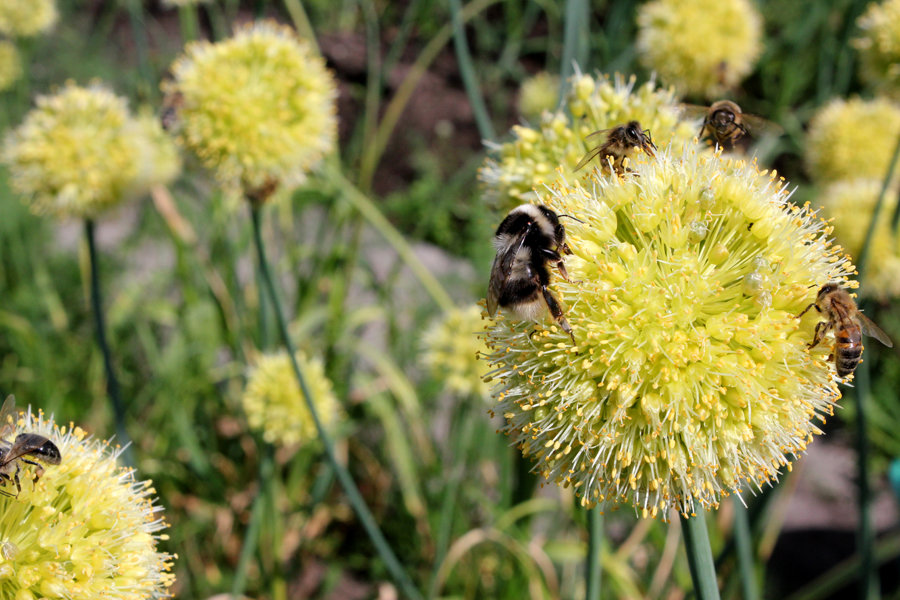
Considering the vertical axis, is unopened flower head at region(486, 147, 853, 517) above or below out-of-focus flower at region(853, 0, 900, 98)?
below

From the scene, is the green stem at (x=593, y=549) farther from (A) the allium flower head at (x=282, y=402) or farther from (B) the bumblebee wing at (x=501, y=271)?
(A) the allium flower head at (x=282, y=402)

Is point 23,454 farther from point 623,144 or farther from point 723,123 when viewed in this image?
point 723,123

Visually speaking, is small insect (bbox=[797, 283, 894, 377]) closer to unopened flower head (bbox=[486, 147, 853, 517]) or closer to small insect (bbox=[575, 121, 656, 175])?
Answer: unopened flower head (bbox=[486, 147, 853, 517])

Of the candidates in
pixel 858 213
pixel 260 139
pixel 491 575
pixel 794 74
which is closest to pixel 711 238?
pixel 260 139

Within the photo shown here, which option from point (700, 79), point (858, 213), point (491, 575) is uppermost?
point (700, 79)

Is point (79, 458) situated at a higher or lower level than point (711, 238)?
lower

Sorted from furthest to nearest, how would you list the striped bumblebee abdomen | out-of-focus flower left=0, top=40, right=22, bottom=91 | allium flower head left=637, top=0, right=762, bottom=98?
out-of-focus flower left=0, top=40, right=22, bottom=91 < allium flower head left=637, top=0, right=762, bottom=98 < the striped bumblebee abdomen

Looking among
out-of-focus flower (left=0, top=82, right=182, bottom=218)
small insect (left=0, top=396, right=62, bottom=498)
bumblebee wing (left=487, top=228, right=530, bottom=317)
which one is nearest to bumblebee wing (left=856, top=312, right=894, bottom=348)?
bumblebee wing (left=487, top=228, right=530, bottom=317)

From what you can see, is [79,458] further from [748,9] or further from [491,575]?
[748,9]
